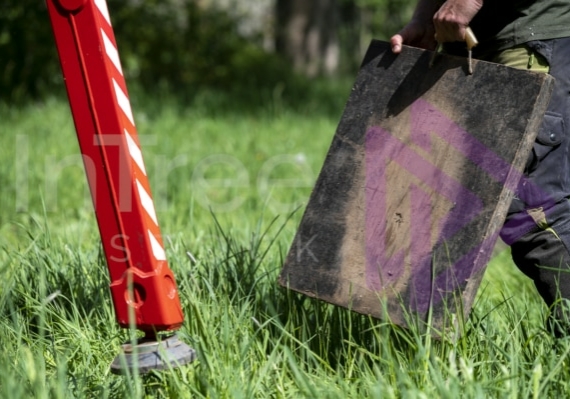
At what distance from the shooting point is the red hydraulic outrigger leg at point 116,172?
7.34ft

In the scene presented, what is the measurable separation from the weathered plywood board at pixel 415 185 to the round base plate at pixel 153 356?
497 mm

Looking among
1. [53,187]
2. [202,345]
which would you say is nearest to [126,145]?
[202,345]

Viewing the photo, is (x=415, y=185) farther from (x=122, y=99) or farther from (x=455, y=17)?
(x=122, y=99)

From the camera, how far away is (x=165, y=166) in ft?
20.0

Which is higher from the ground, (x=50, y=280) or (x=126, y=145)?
(x=126, y=145)

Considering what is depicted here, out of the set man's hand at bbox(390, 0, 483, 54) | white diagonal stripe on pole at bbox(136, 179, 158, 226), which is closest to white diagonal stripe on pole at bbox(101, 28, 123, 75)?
white diagonal stripe on pole at bbox(136, 179, 158, 226)

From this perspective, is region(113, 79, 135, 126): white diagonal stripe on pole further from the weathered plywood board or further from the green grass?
the weathered plywood board

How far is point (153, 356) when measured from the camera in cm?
228

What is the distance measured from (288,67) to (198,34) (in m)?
1.68

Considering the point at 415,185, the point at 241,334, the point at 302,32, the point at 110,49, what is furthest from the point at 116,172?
the point at 302,32

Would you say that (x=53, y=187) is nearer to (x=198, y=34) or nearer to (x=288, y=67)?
(x=198, y=34)

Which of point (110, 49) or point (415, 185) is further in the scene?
point (415, 185)

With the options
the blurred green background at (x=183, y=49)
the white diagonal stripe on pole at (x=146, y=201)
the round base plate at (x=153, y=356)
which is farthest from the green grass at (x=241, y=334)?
the blurred green background at (x=183, y=49)

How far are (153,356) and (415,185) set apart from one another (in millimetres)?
925
